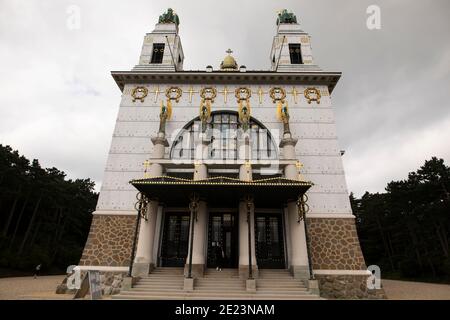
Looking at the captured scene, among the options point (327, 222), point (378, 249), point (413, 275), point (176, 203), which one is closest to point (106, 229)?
point (176, 203)

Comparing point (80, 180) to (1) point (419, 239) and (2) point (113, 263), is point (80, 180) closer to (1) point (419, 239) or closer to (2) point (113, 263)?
(2) point (113, 263)

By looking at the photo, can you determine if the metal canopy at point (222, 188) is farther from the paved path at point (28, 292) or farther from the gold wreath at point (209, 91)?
the gold wreath at point (209, 91)

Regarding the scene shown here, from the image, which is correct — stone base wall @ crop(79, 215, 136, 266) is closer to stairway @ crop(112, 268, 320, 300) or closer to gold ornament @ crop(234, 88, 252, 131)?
stairway @ crop(112, 268, 320, 300)

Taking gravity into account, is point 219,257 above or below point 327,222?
below

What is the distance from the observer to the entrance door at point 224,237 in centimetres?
1494

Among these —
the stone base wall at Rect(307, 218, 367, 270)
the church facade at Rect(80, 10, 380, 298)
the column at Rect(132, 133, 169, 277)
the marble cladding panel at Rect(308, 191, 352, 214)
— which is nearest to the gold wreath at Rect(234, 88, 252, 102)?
the church facade at Rect(80, 10, 380, 298)

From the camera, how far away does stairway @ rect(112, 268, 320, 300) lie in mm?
10758

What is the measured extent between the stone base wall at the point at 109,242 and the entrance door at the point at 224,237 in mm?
4653

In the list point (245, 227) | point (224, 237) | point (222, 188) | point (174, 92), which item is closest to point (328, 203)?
point (245, 227)

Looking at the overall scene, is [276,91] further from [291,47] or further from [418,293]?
[418,293]

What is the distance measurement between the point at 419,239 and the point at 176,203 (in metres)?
36.0

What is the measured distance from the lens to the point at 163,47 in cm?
2189

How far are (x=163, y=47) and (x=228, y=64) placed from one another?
5.80 metres
